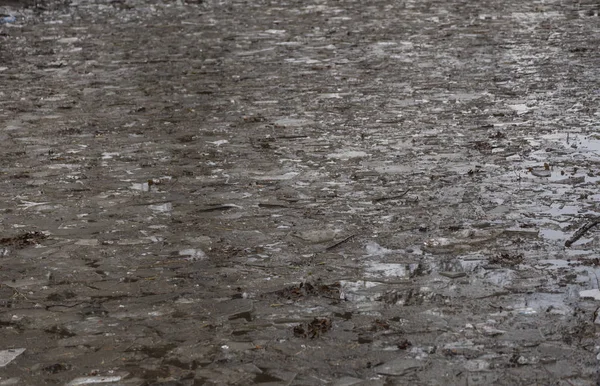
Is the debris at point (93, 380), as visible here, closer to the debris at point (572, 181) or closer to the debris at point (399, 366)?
the debris at point (399, 366)

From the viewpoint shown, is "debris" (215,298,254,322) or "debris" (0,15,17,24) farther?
"debris" (0,15,17,24)

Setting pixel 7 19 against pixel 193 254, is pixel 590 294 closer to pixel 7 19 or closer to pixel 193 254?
pixel 193 254

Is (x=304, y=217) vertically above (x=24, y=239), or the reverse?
(x=24, y=239)

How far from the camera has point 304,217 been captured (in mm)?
5957

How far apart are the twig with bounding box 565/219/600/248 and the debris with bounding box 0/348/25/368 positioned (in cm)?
294

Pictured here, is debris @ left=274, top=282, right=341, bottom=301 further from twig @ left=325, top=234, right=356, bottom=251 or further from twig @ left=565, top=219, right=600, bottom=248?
twig @ left=565, top=219, right=600, bottom=248

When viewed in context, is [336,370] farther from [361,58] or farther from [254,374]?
[361,58]

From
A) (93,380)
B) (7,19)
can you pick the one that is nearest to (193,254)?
(93,380)

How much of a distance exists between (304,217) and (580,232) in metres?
1.66

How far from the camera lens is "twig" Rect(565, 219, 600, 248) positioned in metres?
5.28

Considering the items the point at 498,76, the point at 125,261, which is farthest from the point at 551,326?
the point at 498,76

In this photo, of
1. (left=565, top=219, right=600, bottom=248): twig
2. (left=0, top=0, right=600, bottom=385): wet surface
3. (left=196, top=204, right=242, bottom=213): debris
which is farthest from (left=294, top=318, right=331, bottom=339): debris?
(left=196, top=204, right=242, bottom=213): debris

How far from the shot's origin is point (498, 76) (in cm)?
1007

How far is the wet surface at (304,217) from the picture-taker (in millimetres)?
4156
